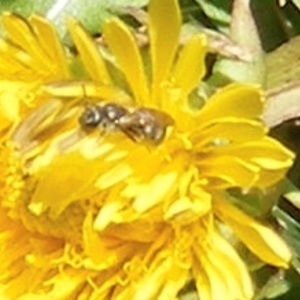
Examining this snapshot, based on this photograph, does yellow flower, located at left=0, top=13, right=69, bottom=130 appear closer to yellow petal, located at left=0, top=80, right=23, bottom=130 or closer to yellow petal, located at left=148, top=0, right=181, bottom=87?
yellow petal, located at left=0, top=80, right=23, bottom=130

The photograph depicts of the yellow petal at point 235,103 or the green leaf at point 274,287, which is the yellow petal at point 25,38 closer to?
the yellow petal at point 235,103

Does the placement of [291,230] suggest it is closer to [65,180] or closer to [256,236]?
[256,236]

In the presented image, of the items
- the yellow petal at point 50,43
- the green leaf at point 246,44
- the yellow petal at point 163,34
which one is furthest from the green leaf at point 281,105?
the yellow petal at point 50,43

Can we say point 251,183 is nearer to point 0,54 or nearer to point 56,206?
point 56,206

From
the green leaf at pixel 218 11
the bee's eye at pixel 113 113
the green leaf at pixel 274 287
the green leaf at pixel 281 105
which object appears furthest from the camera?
the green leaf at pixel 218 11

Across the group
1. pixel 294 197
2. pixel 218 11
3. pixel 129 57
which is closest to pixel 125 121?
pixel 129 57

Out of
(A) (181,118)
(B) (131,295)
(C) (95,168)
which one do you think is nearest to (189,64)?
(A) (181,118)
